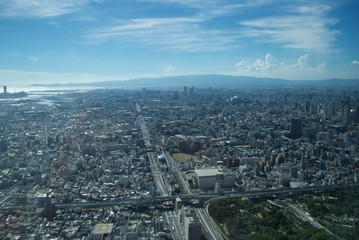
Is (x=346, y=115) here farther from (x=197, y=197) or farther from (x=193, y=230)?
(x=193, y=230)

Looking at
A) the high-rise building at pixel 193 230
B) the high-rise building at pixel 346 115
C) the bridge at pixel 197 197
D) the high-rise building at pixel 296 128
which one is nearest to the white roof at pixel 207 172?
the bridge at pixel 197 197

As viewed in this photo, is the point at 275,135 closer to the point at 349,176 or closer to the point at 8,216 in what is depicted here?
the point at 349,176

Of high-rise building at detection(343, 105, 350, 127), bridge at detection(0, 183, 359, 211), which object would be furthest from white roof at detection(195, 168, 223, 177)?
high-rise building at detection(343, 105, 350, 127)

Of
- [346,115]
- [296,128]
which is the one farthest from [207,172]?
[296,128]

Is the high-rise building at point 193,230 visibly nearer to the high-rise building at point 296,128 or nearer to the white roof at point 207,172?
the white roof at point 207,172

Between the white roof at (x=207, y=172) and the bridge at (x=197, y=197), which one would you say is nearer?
the bridge at (x=197, y=197)

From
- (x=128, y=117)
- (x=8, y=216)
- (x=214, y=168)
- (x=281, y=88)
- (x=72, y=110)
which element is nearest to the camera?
(x=8, y=216)

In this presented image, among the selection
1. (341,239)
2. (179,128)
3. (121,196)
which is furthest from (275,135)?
(341,239)

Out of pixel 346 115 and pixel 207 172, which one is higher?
pixel 346 115
